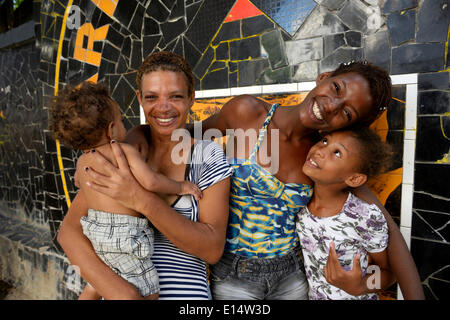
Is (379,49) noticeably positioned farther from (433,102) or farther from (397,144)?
(397,144)

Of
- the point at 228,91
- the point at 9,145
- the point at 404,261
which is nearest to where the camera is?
the point at 404,261

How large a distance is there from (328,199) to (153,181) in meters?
1.06

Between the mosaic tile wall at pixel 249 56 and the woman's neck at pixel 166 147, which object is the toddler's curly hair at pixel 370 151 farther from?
the woman's neck at pixel 166 147

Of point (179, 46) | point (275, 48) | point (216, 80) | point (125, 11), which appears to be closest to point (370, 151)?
point (275, 48)

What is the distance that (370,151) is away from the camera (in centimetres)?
160

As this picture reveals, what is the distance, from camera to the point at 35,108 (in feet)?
17.3

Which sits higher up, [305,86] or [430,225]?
[305,86]

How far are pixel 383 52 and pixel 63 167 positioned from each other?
176 inches

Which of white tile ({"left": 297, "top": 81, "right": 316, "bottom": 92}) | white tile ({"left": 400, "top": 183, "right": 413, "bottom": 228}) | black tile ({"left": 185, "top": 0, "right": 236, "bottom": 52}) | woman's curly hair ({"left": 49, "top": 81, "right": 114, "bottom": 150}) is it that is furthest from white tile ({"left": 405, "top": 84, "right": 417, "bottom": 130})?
woman's curly hair ({"left": 49, "top": 81, "right": 114, "bottom": 150})

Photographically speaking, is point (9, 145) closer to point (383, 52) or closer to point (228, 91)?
point (228, 91)

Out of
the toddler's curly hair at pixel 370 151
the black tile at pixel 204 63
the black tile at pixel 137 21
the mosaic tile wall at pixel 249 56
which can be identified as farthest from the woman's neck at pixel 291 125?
the black tile at pixel 137 21

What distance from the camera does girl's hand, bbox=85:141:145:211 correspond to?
1.37 metres

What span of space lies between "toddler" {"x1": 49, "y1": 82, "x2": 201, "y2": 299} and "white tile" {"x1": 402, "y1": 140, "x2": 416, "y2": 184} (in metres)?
1.63

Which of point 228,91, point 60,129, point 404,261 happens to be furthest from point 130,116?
point 404,261
